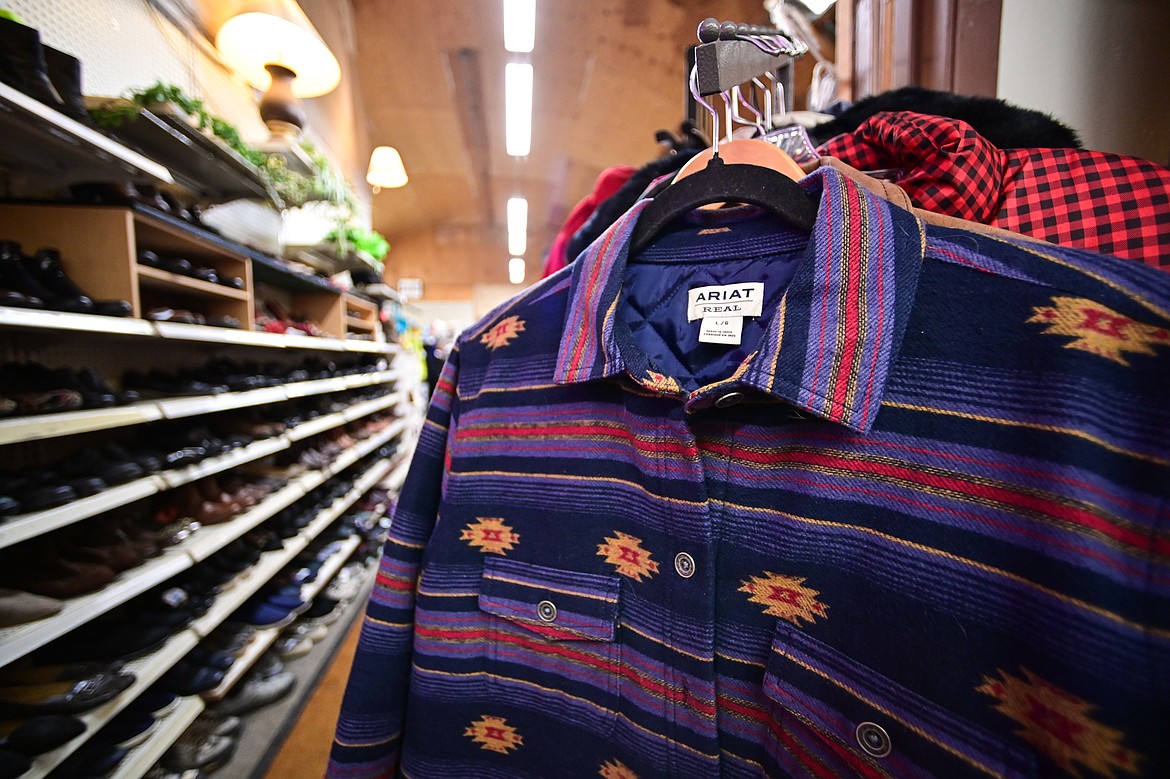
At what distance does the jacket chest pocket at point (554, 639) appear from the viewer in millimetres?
602

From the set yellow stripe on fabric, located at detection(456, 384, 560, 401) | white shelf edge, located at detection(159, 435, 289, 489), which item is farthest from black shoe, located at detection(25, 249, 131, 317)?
Result: yellow stripe on fabric, located at detection(456, 384, 560, 401)

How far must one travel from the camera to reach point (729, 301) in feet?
2.08

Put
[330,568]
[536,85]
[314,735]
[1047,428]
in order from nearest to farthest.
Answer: [1047,428], [314,735], [330,568], [536,85]

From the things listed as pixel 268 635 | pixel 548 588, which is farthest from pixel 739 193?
pixel 268 635

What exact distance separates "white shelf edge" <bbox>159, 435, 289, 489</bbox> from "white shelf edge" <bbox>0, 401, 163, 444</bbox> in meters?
0.23

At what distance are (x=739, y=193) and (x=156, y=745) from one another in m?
2.02

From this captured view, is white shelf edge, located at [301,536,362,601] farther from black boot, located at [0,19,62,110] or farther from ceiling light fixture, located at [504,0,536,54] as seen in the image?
ceiling light fixture, located at [504,0,536,54]

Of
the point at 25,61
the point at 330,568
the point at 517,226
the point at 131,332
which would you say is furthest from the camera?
the point at 517,226

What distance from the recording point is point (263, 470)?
2.18 meters

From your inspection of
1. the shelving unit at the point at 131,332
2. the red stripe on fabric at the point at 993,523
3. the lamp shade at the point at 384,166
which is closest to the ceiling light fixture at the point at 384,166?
the lamp shade at the point at 384,166

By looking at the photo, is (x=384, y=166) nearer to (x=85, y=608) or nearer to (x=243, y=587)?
(x=243, y=587)

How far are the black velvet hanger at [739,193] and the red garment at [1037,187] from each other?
0.22 metres

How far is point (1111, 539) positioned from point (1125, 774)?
16 centimetres

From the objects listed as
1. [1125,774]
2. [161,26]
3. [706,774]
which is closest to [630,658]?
[706,774]
